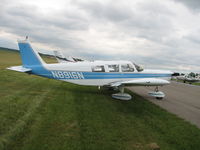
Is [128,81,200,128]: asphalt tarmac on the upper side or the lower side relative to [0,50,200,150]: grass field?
lower

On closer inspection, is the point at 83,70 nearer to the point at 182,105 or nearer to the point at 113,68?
the point at 113,68

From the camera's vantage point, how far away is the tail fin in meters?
10.2

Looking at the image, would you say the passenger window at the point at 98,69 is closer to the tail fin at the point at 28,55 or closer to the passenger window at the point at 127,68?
the passenger window at the point at 127,68

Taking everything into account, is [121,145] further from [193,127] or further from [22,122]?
[193,127]

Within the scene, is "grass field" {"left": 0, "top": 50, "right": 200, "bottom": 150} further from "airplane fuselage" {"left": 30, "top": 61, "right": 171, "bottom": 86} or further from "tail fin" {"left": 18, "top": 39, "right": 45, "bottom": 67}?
"tail fin" {"left": 18, "top": 39, "right": 45, "bottom": 67}

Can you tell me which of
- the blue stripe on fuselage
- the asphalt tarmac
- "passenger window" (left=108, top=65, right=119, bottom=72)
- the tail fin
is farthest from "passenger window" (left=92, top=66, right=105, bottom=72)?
the asphalt tarmac

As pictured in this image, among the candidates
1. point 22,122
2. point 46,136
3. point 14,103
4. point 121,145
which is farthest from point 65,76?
point 121,145

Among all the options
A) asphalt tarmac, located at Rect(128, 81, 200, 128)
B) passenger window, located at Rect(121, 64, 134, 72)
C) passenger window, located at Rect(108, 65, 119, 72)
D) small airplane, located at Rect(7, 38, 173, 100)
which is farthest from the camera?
passenger window, located at Rect(121, 64, 134, 72)

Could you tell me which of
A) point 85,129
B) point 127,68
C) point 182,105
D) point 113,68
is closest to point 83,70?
point 113,68

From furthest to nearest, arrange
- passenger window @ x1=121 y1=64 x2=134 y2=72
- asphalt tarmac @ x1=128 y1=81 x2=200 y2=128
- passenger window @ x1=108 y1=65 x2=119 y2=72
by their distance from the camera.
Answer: passenger window @ x1=121 y1=64 x2=134 y2=72 → passenger window @ x1=108 y1=65 x2=119 y2=72 → asphalt tarmac @ x1=128 y1=81 x2=200 y2=128

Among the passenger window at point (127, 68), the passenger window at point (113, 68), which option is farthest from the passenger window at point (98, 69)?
the passenger window at point (127, 68)

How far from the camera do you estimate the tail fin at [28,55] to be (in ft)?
33.6

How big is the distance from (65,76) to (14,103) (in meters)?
3.76

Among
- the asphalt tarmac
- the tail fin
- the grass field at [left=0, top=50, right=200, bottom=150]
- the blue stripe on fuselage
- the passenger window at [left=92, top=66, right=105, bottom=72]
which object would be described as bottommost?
the asphalt tarmac
